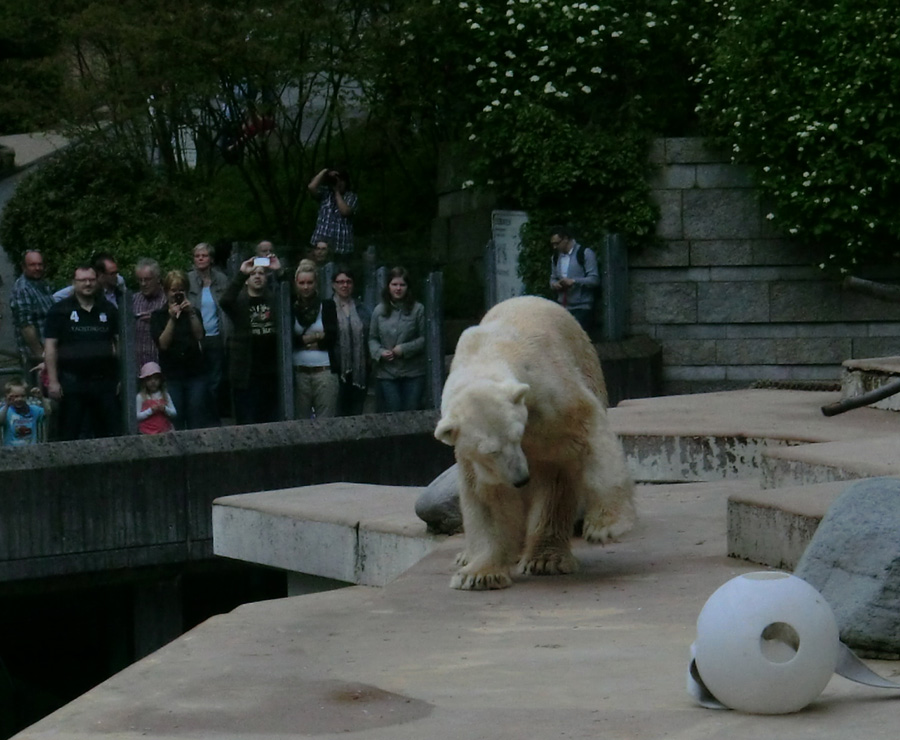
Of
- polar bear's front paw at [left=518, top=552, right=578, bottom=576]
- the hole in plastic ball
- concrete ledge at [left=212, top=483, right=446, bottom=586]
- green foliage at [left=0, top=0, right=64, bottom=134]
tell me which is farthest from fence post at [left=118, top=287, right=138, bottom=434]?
green foliage at [left=0, top=0, right=64, bottom=134]

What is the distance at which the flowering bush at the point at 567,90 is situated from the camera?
1708cm

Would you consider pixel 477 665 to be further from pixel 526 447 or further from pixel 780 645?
pixel 526 447

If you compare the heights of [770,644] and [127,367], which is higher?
[127,367]

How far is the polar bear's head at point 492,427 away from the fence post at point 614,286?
1010cm

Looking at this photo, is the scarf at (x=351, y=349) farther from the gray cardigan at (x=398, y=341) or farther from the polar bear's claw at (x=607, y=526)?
the polar bear's claw at (x=607, y=526)

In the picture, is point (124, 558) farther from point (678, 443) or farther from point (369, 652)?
point (369, 652)

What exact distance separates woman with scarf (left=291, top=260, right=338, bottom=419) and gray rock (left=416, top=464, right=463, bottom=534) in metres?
4.51

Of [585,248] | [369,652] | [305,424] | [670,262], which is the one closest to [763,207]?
[670,262]

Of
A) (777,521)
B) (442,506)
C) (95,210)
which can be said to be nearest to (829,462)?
(777,521)

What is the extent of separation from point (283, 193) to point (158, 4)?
3.02m

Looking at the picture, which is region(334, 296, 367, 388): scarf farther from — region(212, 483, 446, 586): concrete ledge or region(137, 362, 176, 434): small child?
region(212, 483, 446, 586): concrete ledge

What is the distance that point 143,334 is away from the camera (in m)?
10.9

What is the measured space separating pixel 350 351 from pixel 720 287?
6.52 meters

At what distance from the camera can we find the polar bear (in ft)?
18.8
